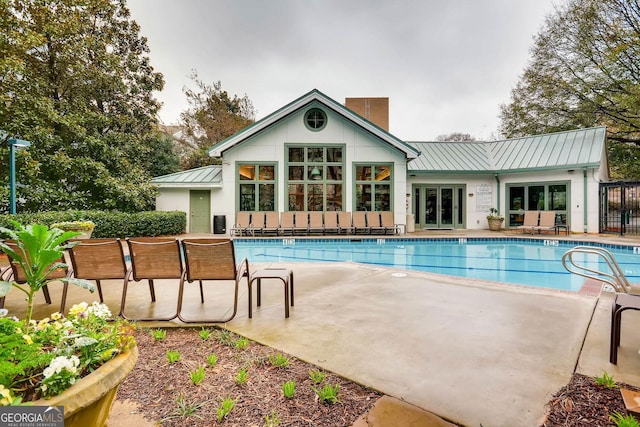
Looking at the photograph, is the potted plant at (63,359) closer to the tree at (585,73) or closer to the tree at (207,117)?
the tree at (585,73)

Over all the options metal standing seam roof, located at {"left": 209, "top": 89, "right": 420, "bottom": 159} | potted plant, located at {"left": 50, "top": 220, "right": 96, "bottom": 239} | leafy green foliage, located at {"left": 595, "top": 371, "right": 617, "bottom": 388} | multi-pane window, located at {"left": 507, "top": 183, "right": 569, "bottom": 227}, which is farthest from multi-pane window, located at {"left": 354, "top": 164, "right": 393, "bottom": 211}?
leafy green foliage, located at {"left": 595, "top": 371, "right": 617, "bottom": 388}

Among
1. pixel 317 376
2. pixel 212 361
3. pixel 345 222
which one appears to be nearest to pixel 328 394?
pixel 317 376

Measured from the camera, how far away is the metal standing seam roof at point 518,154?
41.8 feet

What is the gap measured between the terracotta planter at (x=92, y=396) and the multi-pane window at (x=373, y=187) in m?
11.9

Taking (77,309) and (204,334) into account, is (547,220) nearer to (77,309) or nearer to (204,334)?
(204,334)

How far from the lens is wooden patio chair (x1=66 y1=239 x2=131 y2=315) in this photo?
339 centimetres

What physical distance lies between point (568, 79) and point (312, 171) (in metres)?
15.9

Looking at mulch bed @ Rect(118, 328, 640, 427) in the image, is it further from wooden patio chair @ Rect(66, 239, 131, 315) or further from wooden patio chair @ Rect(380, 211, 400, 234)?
wooden patio chair @ Rect(380, 211, 400, 234)

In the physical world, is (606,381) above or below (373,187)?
below

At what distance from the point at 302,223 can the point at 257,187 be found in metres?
2.40

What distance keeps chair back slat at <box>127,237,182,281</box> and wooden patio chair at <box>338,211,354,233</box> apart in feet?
30.6

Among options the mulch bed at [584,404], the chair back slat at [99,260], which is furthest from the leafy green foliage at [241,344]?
the mulch bed at [584,404]

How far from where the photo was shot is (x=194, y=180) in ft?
42.4

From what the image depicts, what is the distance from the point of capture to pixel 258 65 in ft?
57.7
